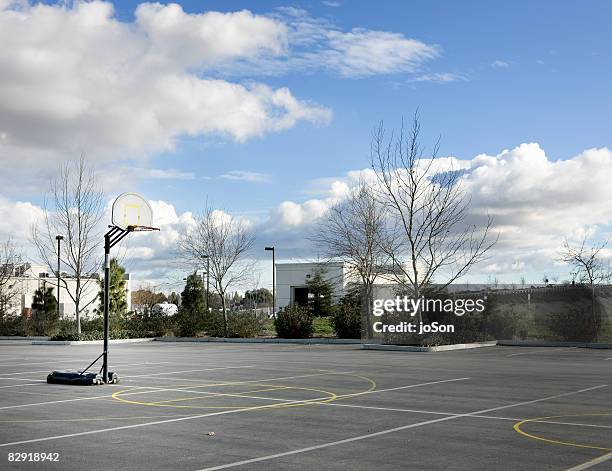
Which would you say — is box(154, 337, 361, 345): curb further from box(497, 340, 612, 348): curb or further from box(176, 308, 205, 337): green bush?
box(497, 340, 612, 348): curb

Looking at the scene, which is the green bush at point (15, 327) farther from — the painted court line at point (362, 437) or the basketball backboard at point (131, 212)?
the painted court line at point (362, 437)

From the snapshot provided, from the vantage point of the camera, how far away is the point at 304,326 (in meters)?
41.0

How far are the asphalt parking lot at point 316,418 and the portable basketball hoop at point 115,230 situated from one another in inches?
23.1

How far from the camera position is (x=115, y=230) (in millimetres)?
18375

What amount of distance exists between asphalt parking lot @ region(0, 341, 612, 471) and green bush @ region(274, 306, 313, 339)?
727 inches

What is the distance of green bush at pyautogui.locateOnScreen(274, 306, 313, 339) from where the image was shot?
4097 cm

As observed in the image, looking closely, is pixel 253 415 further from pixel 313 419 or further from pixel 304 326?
pixel 304 326

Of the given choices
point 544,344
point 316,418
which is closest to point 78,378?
point 316,418

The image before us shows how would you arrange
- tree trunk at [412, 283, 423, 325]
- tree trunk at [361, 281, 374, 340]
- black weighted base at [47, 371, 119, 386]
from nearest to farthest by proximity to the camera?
black weighted base at [47, 371, 119, 386] < tree trunk at [412, 283, 423, 325] < tree trunk at [361, 281, 374, 340]

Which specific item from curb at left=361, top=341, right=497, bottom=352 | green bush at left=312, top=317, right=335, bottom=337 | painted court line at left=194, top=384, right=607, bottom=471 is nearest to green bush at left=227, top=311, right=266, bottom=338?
green bush at left=312, top=317, right=335, bottom=337

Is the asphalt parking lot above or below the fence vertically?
below

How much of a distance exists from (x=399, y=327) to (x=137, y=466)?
2788 centimetres

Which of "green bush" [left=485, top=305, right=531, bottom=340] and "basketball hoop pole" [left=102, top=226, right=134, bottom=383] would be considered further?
"green bush" [left=485, top=305, right=531, bottom=340]

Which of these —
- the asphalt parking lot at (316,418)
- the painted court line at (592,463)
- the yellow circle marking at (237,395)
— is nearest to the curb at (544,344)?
the asphalt parking lot at (316,418)
